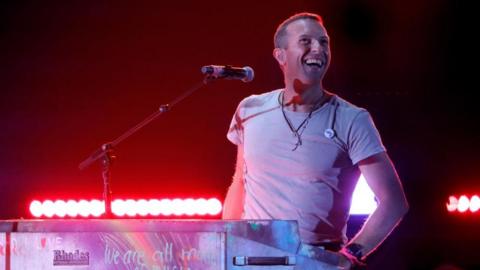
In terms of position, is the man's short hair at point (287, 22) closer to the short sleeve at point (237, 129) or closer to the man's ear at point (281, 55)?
the man's ear at point (281, 55)

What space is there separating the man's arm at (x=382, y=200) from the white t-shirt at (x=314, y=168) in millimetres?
54

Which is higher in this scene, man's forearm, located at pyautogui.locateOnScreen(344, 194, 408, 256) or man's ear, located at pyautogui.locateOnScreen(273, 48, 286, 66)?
man's ear, located at pyautogui.locateOnScreen(273, 48, 286, 66)

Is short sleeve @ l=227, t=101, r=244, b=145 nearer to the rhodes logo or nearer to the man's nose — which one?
the man's nose

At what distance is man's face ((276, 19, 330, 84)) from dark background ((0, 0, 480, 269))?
3320 millimetres

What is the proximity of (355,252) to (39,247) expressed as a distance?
114 cm

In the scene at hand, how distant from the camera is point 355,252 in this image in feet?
9.30

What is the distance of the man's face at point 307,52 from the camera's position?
11.1 feet

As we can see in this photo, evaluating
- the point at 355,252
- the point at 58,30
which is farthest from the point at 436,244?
the point at 355,252

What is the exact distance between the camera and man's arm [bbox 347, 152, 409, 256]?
9.94 ft

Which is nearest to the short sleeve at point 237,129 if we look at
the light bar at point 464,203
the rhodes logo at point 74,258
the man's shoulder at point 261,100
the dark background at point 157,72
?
the man's shoulder at point 261,100

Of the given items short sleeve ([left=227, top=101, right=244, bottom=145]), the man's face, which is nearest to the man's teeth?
the man's face

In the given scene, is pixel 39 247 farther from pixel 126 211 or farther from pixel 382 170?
pixel 126 211

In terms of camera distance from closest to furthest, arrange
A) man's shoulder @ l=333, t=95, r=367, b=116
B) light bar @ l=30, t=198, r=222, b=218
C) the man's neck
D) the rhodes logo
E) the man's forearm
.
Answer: the rhodes logo
the man's forearm
man's shoulder @ l=333, t=95, r=367, b=116
the man's neck
light bar @ l=30, t=198, r=222, b=218

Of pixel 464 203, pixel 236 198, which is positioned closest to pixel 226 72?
pixel 236 198
